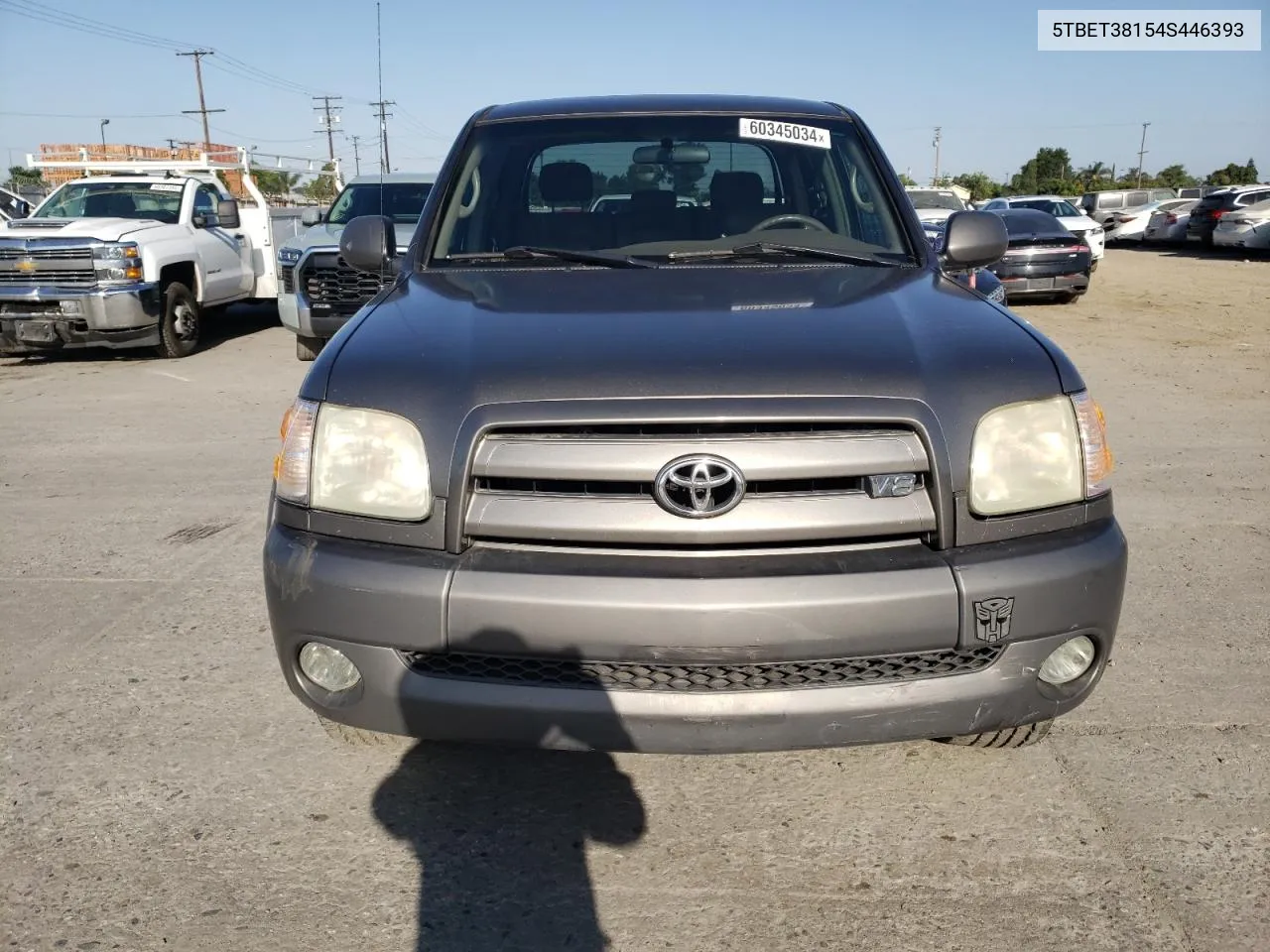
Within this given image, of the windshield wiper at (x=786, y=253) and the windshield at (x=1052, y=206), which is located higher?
the windshield at (x=1052, y=206)

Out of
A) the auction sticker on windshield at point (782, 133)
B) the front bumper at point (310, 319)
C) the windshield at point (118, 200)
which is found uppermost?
the windshield at point (118, 200)

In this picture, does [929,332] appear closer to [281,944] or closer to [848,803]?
[848,803]

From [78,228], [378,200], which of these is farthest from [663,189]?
[78,228]

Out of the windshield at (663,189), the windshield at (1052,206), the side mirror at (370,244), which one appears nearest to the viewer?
the windshield at (663,189)

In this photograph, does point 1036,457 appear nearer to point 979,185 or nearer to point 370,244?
point 370,244

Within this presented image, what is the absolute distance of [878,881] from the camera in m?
2.42

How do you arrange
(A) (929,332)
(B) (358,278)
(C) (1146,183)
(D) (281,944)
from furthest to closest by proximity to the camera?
(C) (1146,183)
(B) (358,278)
(A) (929,332)
(D) (281,944)

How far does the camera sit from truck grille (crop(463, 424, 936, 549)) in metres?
2.25

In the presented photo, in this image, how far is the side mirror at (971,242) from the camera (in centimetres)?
349

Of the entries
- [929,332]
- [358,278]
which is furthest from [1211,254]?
[929,332]

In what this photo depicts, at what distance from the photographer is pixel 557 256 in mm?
3283

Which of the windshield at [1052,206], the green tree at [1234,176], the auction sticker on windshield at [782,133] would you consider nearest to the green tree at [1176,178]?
the green tree at [1234,176]

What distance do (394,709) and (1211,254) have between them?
2884 centimetres

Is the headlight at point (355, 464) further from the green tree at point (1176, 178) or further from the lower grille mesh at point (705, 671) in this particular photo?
the green tree at point (1176, 178)
